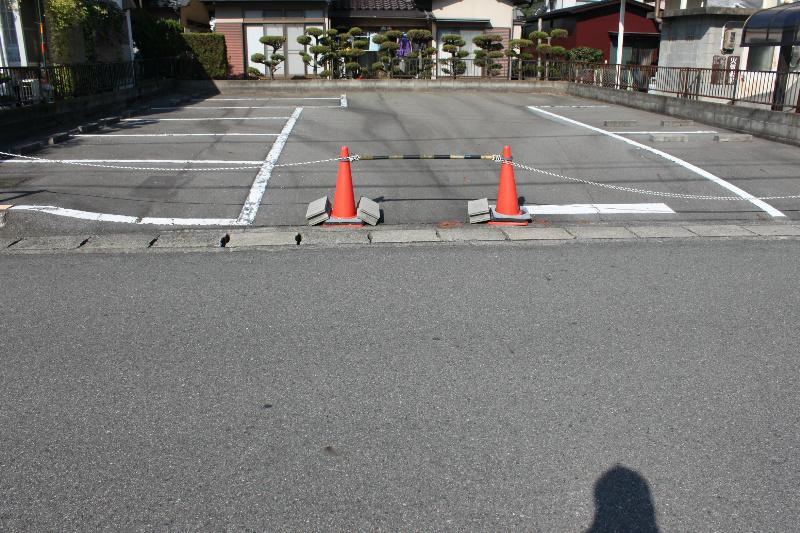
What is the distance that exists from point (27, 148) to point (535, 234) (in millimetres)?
8913

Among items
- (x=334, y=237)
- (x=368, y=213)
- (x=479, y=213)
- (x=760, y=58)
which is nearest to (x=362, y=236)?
(x=334, y=237)

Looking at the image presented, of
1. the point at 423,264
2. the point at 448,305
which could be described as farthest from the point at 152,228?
the point at 448,305

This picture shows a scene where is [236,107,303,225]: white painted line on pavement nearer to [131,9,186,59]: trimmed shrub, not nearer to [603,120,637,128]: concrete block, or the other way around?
[603,120,637,128]: concrete block

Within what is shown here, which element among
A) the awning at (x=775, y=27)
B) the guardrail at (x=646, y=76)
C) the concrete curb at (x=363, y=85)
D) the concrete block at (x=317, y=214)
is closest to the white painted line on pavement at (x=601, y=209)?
the concrete block at (x=317, y=214)

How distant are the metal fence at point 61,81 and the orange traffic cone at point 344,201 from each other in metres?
8.29

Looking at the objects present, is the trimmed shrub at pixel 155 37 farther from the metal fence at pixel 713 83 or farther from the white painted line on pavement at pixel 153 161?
the metal fence at pixel 713 83

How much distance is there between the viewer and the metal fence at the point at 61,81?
13.3 m

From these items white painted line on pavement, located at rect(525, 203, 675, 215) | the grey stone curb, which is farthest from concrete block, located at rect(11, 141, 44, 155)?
white painted line on pavement, located at rect(525, 203, 675, 215)

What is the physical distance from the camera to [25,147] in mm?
11984

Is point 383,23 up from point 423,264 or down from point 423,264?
up

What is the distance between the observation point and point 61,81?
1544 centimetres

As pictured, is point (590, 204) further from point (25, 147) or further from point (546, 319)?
point (25, 147)

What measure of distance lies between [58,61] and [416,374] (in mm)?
15619

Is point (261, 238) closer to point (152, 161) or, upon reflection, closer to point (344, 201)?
point (344, 201)
